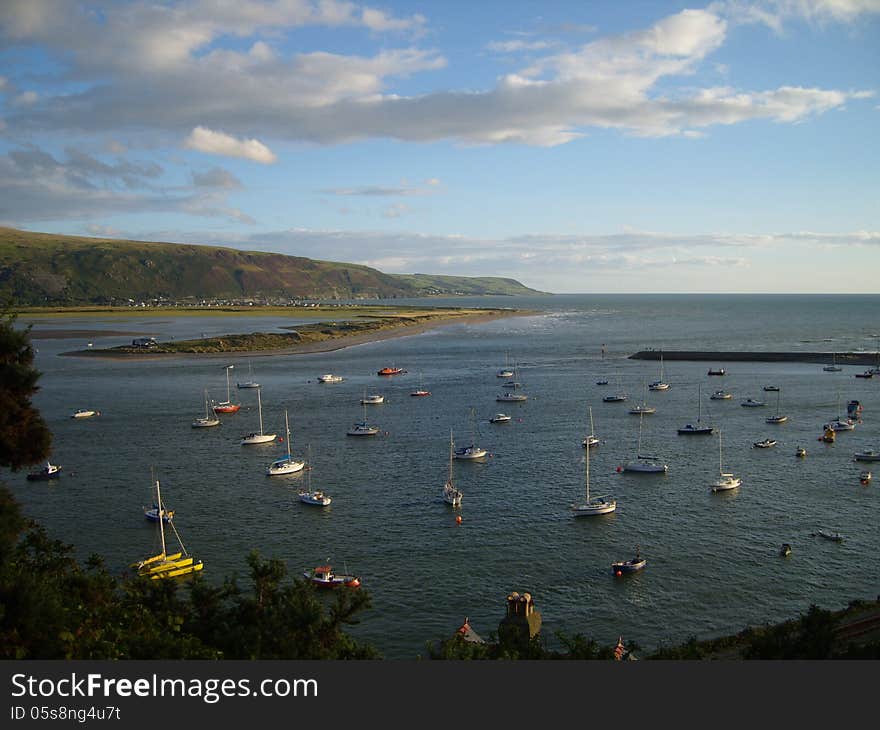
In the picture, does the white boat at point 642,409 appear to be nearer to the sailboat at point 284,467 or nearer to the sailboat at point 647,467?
the sailboat at point 647,467

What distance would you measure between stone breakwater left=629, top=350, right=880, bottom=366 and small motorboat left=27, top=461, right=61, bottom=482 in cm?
9479

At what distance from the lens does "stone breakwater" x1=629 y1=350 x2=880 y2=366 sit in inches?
4422

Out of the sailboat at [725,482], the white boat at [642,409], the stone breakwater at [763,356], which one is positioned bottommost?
the sailboat at [725,482]

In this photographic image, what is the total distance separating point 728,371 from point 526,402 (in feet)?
136

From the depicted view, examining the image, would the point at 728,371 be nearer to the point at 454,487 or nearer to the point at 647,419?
the point at 647,419

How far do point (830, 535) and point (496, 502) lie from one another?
1714 cm

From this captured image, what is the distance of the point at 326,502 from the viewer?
42.3 meters

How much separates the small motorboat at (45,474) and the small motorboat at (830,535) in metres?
45.5

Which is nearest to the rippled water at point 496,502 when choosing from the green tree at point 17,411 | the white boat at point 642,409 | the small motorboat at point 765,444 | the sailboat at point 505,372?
the small motorboat at point 765,444

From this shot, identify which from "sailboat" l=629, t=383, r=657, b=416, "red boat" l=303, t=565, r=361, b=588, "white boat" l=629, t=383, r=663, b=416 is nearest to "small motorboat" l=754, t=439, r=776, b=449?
"white boat" l=629, t=383, r=663, b=416

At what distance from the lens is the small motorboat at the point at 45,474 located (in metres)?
47.7

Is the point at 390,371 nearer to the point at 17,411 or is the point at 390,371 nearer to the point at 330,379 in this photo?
the point at 330,379

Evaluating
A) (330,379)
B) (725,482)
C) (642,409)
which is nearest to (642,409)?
(642,409)

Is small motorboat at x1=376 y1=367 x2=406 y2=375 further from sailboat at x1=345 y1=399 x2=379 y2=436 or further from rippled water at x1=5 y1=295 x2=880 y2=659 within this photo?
sailboat at x1=345 y1=399 x2=379 y2=436
